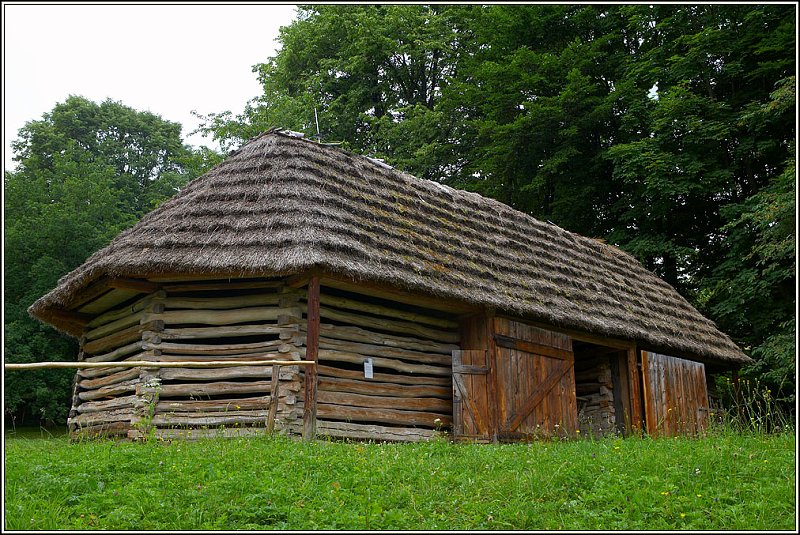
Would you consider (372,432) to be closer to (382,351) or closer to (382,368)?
(382,368)

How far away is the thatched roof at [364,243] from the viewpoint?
396 inches

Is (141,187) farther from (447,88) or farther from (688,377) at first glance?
(688,377)

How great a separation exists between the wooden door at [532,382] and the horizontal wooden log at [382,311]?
2.78ft

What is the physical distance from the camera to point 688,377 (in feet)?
50.4

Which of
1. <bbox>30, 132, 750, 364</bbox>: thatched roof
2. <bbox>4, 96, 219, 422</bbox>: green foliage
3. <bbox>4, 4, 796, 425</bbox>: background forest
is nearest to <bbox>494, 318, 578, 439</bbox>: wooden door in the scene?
<bbox>30, 132, 750, 364</bbox>: thatched roof

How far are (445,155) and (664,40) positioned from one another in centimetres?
755

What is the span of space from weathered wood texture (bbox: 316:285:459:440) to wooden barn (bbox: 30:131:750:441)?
0.03m

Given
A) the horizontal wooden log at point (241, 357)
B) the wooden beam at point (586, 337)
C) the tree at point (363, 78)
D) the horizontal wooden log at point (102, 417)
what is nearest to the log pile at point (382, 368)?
the horizontal wooden log at point (241, 357)

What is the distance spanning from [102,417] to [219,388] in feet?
7.49

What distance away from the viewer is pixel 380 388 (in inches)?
436

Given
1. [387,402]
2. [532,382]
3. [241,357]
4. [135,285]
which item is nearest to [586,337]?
[532,382]

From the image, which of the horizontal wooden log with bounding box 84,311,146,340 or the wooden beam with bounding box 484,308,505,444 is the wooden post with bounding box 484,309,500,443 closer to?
the wooden beam with bounding box 484,308,505,444

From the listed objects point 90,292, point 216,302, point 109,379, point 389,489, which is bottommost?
point 389,489

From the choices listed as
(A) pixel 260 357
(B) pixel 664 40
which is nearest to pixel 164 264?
(A) pixel 260 357
